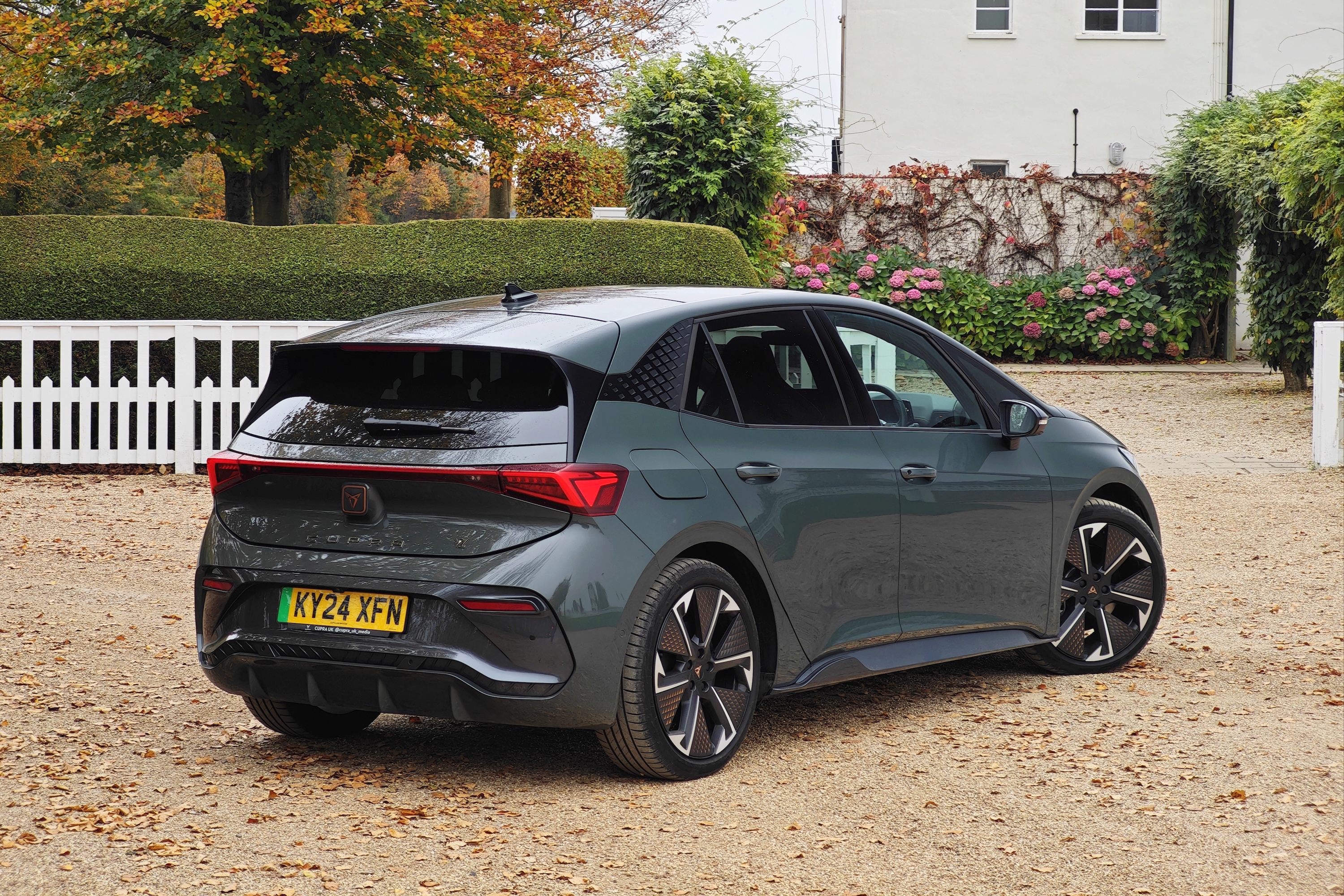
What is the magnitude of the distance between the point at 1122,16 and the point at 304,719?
935 inches

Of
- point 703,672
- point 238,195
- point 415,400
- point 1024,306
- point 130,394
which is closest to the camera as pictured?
point 415,400

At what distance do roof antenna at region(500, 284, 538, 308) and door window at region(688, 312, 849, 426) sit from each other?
0.62 meters

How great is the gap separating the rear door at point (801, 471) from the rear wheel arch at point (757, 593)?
0.19 feet

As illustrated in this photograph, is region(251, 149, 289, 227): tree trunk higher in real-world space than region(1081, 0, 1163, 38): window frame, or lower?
lower

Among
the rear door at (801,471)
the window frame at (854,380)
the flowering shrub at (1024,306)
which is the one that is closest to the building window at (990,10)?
the flowering shrub at (1024,306)

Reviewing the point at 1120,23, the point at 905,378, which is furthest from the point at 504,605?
the point at 1120,23

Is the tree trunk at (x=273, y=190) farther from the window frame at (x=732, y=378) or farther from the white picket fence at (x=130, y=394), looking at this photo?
the window frame at (x=732, y=378)

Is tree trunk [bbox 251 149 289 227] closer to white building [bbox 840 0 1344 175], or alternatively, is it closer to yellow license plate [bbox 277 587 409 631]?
white building [bbox 840 0 1344 175]

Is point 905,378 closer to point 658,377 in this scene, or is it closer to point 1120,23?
point 658,377

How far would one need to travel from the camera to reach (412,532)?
13.6ft

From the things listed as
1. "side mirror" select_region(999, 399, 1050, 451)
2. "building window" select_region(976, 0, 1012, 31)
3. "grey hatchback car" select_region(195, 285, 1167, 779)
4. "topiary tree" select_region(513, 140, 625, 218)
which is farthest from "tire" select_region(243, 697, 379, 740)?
"topiary tree" select_region(513, 140, 625, 218)

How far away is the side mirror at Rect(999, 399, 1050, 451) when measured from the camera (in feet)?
18.0

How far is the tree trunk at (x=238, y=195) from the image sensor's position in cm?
1977

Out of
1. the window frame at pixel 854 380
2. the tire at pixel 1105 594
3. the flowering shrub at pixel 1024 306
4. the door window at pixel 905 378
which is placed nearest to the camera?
the window frame at pixel 854 380
